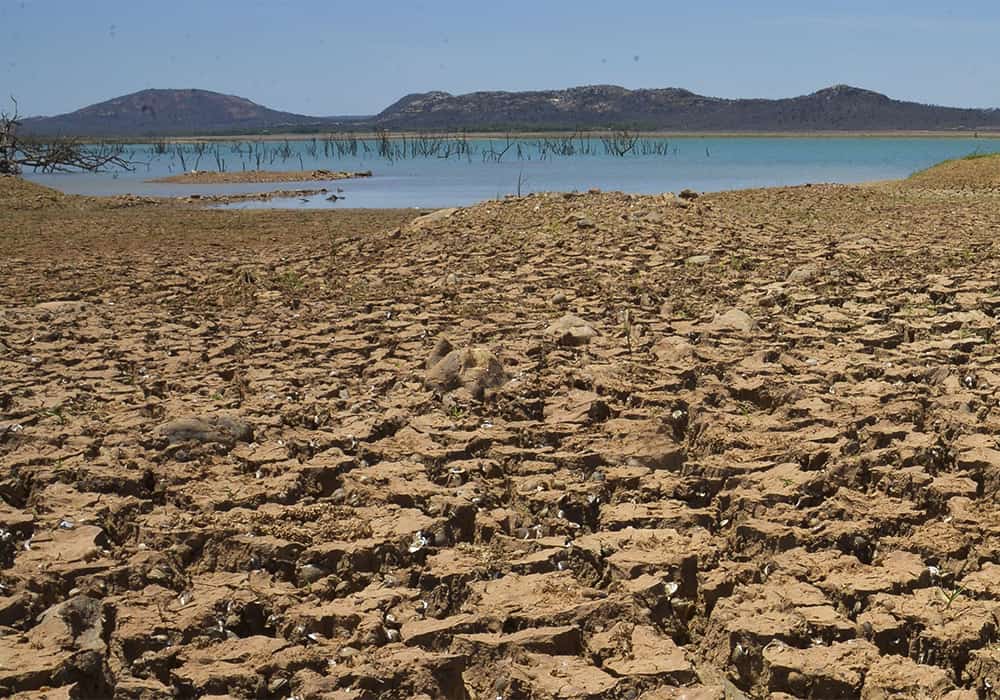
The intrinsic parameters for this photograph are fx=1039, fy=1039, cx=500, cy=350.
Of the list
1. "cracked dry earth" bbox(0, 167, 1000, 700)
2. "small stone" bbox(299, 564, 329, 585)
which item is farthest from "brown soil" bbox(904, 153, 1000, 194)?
"small stone" bbox(299, 564, 329, 585)

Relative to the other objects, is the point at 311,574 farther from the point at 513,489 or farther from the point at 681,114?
the point at 681,114

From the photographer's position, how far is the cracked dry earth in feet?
8.91

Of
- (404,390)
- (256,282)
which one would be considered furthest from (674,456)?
(256,282)

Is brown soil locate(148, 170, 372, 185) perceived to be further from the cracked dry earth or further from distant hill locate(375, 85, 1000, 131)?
distant hill locate(375, 85, 1000, 131)

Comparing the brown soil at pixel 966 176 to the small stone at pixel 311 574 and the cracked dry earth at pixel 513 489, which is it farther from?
the small stone at pixel 311 574

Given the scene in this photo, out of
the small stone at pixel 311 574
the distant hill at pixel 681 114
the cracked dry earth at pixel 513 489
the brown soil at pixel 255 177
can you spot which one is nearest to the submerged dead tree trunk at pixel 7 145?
the brown soil at pixel 255 177

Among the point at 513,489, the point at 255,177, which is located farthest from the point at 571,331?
the point at 255,177

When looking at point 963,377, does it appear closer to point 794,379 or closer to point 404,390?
point 794,379

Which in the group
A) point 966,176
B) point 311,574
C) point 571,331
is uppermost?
point 966,176

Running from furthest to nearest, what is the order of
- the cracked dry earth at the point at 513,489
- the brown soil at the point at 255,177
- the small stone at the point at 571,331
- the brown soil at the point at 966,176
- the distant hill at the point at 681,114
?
the distant hill at the point at 681,114 → the brown soil at the point at 255,177 → the brown soil at the point at 966,176 → the small stone at the point at 571,331 → the cracked dry earth at the point at 513,489

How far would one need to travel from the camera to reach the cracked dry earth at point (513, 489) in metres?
2.71

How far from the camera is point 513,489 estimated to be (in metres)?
3.79

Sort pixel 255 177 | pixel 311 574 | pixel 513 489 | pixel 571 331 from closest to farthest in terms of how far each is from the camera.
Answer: pixel 311 574 < pixel 513 489 < pixel 571 331 < pixel 255 177

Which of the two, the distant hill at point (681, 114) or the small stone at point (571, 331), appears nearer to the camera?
the small stone at point (571, 331)
